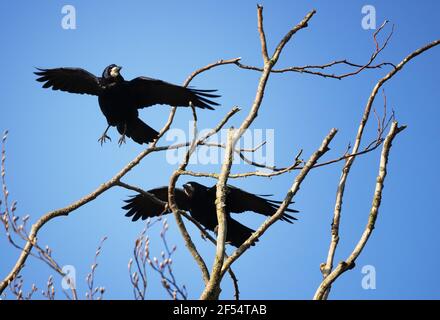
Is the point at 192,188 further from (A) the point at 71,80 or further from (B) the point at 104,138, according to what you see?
(A) the point at 71,80

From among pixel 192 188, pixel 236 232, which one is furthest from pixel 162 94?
pixel 236 232

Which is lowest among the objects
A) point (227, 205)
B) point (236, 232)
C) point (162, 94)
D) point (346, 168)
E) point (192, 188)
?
point (236, 232)

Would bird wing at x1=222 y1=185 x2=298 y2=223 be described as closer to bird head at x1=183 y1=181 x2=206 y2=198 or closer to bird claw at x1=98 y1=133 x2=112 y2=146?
bird head at x1=183 y1=181 x2=206 y2=198

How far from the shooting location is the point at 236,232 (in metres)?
7.12

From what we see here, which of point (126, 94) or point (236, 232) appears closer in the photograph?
point (236, 232)

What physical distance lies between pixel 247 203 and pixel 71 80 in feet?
9.24

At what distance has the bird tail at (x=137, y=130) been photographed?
8.21 m

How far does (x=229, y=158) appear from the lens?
12.6 feet

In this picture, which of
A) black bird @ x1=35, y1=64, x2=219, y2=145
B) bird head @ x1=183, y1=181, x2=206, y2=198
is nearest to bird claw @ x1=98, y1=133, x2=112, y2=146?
black bird @ x1=35, y1=64, x2=219, y2=145
